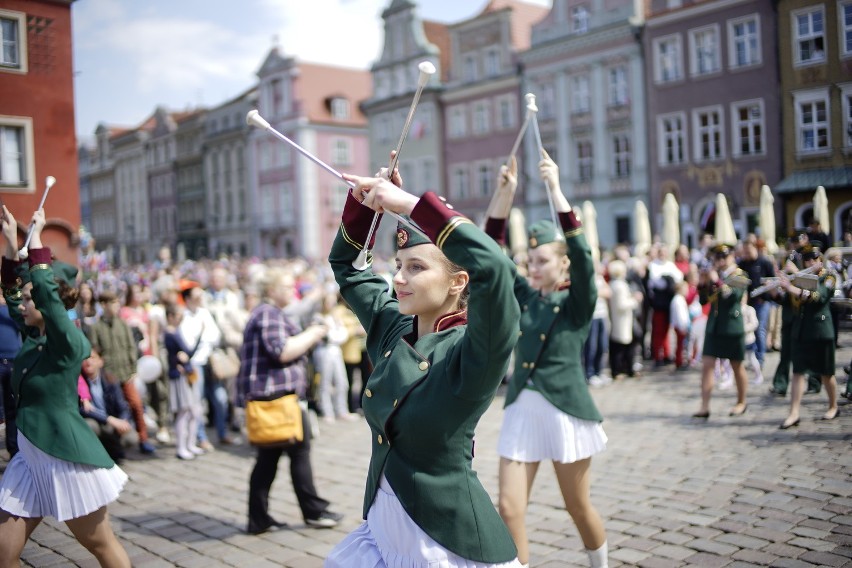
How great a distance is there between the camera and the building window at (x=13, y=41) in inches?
198

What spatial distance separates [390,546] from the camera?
2752 mm

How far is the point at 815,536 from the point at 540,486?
7.49 feet

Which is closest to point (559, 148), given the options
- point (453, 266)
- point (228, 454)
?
point (228, 454)

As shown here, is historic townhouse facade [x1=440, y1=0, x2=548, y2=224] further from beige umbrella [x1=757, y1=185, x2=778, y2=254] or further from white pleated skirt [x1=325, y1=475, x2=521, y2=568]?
white pleated skirt [x1=325, y1=475, x2=521, y2=568]

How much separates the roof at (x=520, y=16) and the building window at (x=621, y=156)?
20.3 feet

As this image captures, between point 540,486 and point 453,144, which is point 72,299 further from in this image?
point 453,144

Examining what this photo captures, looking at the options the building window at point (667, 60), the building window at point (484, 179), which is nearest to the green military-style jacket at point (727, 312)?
the building window at point (667, 60)

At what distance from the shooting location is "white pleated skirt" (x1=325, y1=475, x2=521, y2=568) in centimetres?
266

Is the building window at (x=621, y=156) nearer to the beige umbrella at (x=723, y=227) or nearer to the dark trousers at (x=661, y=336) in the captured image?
the beige umbrella at (x=723, y=227)

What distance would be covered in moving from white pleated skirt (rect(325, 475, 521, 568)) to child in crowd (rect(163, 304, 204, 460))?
20.3 ft

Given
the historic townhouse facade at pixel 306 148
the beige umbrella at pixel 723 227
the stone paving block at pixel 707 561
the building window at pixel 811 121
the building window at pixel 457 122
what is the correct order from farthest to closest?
the historic townhouse facade at pixel 306 148, the building window at pixel 457 122, the beige umbrella at pixel 723 227, the building window at pixel 811 121, the stone paving block at pixel 707 561

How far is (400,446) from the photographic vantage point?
8.93 ft

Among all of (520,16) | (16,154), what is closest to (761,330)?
(16,154)

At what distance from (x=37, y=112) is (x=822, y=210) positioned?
8662mm
